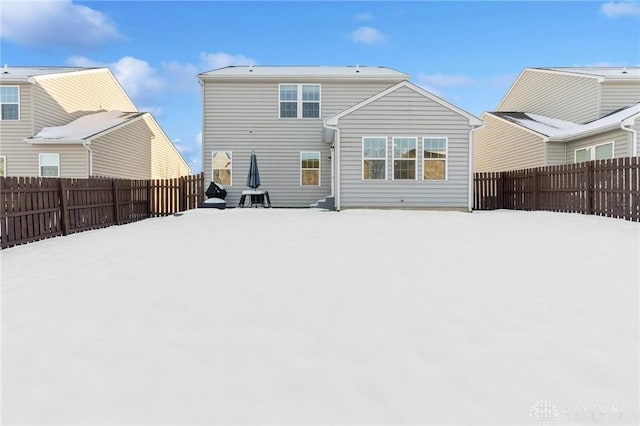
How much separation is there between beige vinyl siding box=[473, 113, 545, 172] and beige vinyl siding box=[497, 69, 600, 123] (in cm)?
253

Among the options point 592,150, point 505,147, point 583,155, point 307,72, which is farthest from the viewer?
point 505,147

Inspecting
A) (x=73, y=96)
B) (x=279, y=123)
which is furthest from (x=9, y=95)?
A: (x=279, y=123)

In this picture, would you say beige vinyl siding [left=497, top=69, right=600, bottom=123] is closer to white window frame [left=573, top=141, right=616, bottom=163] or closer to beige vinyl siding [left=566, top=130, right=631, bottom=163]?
white window frame [left=573, top=141, right=616, bottom=163]

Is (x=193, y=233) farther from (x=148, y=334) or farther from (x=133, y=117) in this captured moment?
(x=133, y=117)

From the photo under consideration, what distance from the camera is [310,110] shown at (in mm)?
19938

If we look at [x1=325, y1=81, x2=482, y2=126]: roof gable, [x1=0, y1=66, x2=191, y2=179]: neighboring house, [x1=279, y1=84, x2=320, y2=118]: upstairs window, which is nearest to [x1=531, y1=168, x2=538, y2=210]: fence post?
[x1=325, y1=81, x2=482, y2=126]: roof gable

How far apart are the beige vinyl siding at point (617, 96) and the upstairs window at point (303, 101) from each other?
43.3ft

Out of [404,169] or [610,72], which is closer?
[404,169]

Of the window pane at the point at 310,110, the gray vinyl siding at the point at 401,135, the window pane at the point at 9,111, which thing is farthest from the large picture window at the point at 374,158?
the window pane at the point at 9,111

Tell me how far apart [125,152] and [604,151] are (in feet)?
73.3

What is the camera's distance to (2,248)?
27.4ft

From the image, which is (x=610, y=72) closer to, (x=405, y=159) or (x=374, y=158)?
(x=405, y=159)

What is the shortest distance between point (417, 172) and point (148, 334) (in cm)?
1378

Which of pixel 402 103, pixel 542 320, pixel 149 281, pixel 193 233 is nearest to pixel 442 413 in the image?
pixel 542 320
